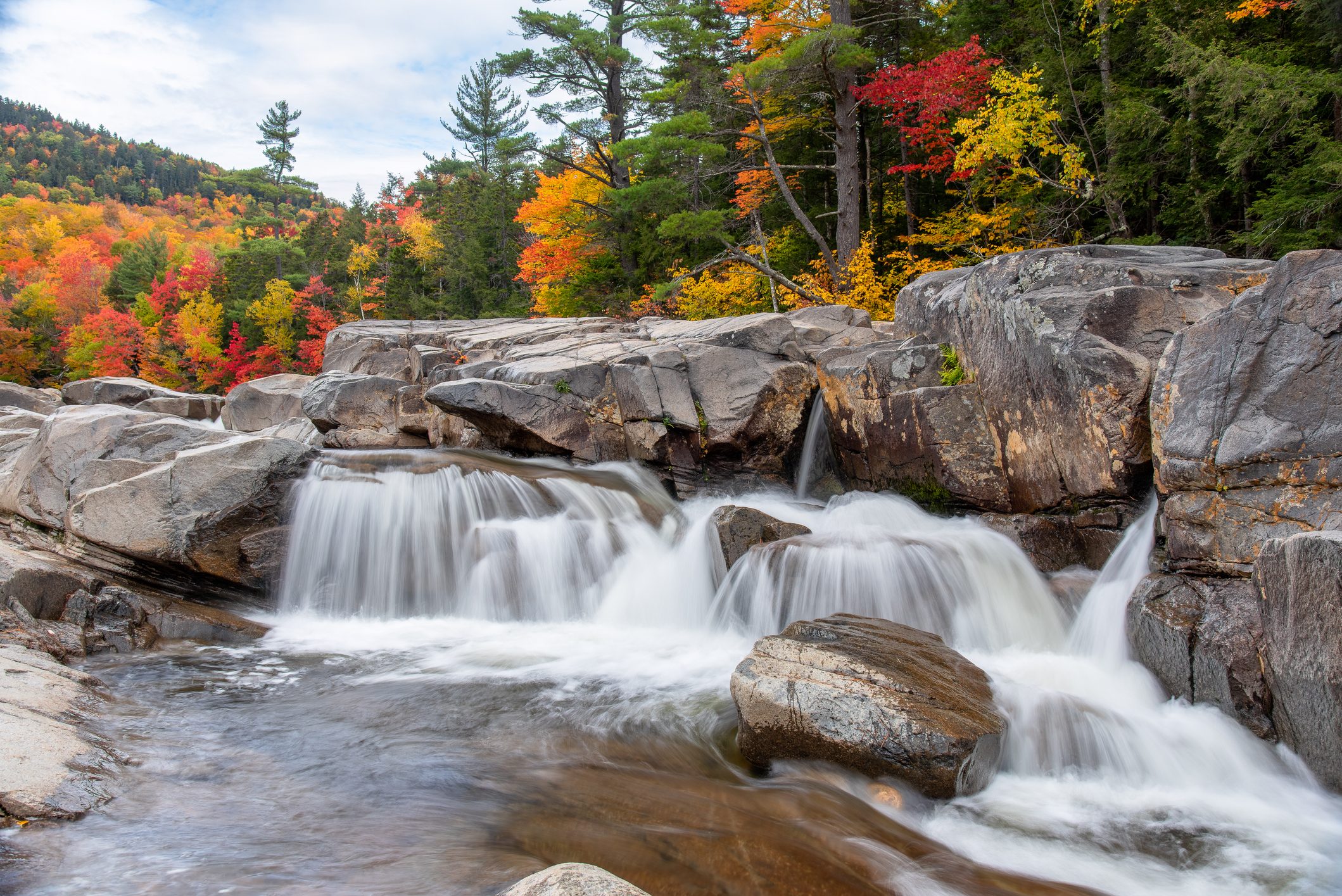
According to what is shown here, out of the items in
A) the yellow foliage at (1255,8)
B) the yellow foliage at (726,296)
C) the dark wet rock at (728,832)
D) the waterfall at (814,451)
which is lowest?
the dark wet rock at (728,832)

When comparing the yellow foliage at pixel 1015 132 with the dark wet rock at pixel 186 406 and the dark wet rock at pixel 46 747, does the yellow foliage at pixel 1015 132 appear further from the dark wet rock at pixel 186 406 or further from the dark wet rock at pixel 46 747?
the dark wet rock at pixel 186 406

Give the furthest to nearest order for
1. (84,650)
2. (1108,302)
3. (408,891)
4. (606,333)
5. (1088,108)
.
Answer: (1088,108)
(606,333)
(1108,302)
(84,650)
(408,891)

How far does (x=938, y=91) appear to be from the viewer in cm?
1666

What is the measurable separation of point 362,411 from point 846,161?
1337cm

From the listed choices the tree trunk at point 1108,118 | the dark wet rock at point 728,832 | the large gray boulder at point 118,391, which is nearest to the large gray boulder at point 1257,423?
the dark wet rock at point 728,832

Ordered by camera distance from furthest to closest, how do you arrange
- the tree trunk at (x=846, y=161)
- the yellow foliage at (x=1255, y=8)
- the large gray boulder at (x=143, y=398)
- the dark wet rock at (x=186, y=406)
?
the large gray boulder at (x=143, y=398)
the dark wet rock at (x=186, y=406)
the tree trunk at (x=846, y=161)
the yellow foliage at (x=1255, y=8)

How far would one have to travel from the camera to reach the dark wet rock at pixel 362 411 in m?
14.8

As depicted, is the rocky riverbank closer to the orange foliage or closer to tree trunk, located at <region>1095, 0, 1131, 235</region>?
tree trunk, located at <region>1095, 0, 1131, 235</region>

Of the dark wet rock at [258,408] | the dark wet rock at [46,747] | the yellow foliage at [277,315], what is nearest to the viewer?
the dark wet rock at [46,747]

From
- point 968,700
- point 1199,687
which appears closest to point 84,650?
point 968,700

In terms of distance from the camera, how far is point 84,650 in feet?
21.7

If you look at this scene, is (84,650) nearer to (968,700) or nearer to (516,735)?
(516,735)

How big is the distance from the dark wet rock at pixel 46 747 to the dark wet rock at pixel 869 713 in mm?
→ 3935

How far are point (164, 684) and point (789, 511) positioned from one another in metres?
7.47
